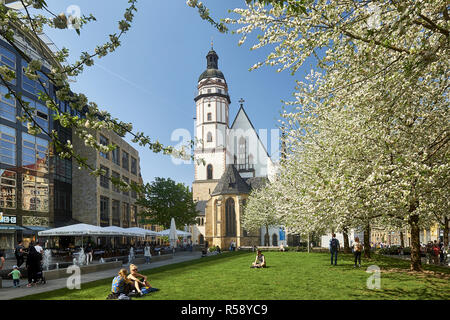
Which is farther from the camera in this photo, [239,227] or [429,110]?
[239,227]

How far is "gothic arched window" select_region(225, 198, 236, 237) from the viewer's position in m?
61.4

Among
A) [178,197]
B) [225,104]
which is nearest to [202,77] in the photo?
[225,104]

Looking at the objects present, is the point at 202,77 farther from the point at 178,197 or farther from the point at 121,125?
the point at 121,125

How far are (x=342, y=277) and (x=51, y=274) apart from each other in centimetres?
1290

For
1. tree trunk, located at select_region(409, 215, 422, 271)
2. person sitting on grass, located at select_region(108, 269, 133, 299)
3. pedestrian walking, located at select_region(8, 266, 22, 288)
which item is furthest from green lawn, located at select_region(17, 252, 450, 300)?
pedestrian walking, located at select_region(8, 266, 22, 288)

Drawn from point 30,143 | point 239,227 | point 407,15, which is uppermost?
point 30,143

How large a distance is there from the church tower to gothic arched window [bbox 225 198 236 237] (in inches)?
582

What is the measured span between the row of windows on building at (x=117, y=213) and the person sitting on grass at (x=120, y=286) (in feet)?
119

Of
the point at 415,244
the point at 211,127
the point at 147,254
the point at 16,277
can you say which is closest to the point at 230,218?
the point at 211,127

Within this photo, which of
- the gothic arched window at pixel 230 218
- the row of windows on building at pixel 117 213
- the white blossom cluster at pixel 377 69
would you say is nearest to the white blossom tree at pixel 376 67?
the white blossom cluster at pixel 377 69

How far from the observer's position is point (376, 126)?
10.5 metres

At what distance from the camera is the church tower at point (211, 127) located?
77688 millimetres

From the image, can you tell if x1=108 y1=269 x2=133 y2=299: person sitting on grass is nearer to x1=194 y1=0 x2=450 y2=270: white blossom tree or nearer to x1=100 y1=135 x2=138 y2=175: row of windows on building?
x1=194 y1=0 x2=450 y2=270: white blossom tree

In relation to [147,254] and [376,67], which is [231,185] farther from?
[376,67]
